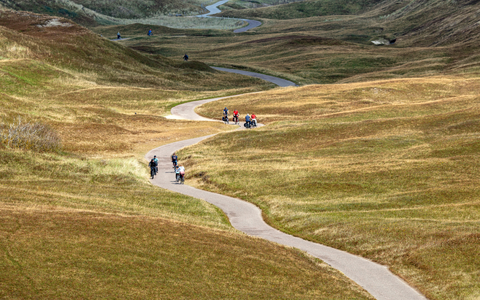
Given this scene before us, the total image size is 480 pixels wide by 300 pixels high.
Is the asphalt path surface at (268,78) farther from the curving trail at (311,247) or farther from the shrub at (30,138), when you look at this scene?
the curving trail at (311,247)

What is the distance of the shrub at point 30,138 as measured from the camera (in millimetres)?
46125

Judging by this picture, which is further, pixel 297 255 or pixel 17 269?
pixel 297 255

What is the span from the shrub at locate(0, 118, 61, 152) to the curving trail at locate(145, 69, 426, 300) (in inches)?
426

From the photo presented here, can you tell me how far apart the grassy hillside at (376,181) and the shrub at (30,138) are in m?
13.3

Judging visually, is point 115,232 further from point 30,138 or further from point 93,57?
point 93,57

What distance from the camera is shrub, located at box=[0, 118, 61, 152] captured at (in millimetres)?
46125

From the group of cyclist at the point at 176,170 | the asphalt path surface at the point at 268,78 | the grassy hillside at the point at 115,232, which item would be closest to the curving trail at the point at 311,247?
the group of cyclist at the point at 176,170

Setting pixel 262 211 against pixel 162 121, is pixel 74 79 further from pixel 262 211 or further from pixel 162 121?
pixel 262 211

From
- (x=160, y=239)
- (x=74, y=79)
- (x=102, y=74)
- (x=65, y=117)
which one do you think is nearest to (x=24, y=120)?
(x=65, y=117)

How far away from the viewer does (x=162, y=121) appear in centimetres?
7981

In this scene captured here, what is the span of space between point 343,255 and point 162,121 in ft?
187

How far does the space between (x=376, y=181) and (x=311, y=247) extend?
13.4 m

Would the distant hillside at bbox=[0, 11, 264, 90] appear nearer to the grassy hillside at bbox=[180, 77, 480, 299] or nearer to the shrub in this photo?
the grassy hillside at bbox=[180, 77, 480, 299]

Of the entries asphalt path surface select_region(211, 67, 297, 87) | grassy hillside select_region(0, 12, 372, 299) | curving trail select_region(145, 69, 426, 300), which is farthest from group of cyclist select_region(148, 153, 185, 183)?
asphalt path surface select_region(211, 67, 297, 87)
